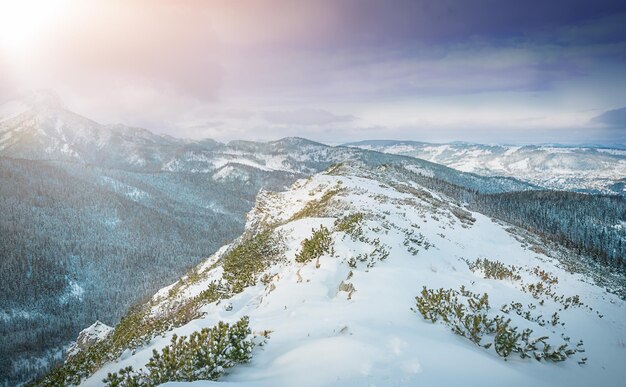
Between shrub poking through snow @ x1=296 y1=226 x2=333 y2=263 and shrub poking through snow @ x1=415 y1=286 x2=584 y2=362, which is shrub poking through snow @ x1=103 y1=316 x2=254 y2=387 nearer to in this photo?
shrub poking through snow @ x1=415 y1=286 x2=584 y2=362

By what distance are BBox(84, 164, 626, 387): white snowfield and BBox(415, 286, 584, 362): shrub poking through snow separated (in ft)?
1.17

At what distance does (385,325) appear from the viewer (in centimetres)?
1162

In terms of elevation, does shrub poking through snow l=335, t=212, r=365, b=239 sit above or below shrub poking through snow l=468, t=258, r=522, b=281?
above

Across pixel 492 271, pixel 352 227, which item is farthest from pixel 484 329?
pixel 492 271

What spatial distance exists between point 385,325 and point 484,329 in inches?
167

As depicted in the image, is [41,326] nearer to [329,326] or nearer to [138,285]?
[138,285]

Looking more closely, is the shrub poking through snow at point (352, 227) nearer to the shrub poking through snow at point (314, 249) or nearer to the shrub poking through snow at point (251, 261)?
the shrub poking through snow at point (314, 249)

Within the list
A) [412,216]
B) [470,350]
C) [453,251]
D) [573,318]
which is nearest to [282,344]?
[470,350]

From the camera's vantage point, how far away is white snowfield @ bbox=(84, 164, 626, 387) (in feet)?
28.0

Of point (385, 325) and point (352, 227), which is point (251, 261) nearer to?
point (352, 227)

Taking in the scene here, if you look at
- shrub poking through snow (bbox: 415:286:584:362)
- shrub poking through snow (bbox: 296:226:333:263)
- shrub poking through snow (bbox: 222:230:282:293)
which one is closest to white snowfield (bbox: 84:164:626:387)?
shrub poking through snow (bbox: 415:286:584:362)

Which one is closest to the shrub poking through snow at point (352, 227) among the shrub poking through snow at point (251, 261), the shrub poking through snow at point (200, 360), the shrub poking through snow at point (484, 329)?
the shrub poking through snow at point (251, 261)

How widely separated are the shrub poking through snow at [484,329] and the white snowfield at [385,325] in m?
0.36

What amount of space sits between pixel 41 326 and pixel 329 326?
21416cm
